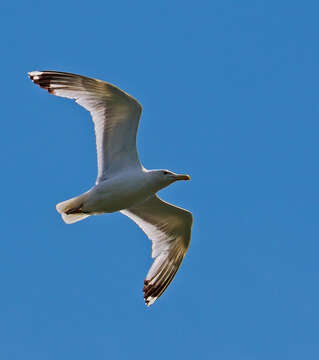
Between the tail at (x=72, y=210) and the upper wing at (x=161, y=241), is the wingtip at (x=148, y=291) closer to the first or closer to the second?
the upper wing at (x=161, y=241)

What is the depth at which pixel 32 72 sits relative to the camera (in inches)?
549

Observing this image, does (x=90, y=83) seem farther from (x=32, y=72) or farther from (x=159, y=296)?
(x=159, y=296)

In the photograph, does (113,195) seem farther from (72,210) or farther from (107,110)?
(107,110)

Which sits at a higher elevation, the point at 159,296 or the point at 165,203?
the point at 165,203

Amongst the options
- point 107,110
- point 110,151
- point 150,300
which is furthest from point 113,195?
point 150,300

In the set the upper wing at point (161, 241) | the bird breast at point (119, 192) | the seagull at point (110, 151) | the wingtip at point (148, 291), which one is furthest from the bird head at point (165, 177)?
the wingtip at point (148, 291)

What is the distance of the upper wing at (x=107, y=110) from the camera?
45.1 feet

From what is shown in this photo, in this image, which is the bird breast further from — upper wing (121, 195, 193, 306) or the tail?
upper wing (121, 195, 193, 306)

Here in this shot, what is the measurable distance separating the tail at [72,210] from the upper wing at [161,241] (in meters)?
1.23

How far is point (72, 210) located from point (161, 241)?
1942mm

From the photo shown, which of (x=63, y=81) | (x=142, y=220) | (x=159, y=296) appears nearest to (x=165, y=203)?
(x=142, y=220)

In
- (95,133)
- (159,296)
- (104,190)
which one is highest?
(95,133)

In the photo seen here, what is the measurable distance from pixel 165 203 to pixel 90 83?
2425 mm

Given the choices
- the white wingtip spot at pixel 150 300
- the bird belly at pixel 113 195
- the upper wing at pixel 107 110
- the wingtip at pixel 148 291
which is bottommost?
the white wingtip spot at pixel 150 300
